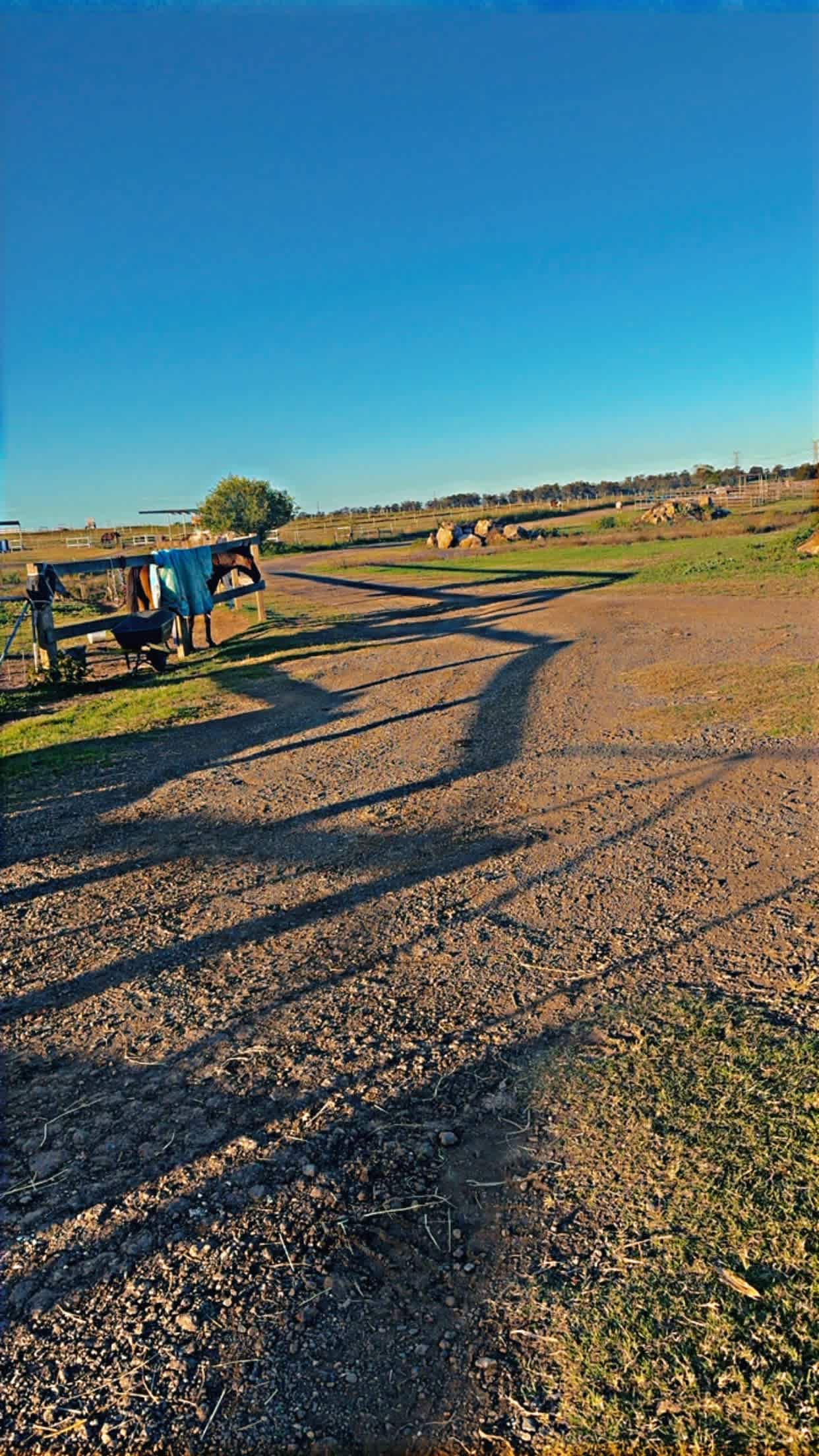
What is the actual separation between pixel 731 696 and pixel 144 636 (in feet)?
29.0

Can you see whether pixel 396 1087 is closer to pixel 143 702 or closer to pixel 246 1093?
pixel 246 1093

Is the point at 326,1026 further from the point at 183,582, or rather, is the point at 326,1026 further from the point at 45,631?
the point at 183,582

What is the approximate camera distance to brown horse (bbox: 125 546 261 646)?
1508cm

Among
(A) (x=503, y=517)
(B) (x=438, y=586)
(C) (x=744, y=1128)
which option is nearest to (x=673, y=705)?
(C) (x=744, y=1128)

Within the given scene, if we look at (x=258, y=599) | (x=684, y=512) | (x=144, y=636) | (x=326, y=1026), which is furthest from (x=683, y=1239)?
(x=684, y=512)

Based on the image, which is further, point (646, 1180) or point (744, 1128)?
point (744, 1128)

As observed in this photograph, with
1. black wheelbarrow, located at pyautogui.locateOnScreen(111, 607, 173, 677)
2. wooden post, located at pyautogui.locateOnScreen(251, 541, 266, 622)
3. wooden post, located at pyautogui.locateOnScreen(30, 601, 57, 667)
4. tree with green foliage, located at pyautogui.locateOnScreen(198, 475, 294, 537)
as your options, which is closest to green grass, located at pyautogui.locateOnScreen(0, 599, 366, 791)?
black wheelbarrow, located at pyautogui.locateOnScreen(111, 607, 173, 677)

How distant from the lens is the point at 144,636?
1359 centimetres

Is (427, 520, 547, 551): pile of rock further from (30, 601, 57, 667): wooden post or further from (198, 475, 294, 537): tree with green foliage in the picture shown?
(30, 601, 57, 667): wooden post

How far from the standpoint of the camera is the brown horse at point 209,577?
15078 millimetres

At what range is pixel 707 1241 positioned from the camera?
2305 mm

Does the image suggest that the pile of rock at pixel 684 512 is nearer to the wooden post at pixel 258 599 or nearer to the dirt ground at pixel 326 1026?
the wooden post at pixel 258 599

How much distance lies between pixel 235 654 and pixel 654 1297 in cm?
1349

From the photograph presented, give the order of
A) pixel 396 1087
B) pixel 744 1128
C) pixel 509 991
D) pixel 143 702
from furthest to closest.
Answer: pixel 143 702 < pixel 509 991 < pixel 396 1087 < pixel 744 1128
